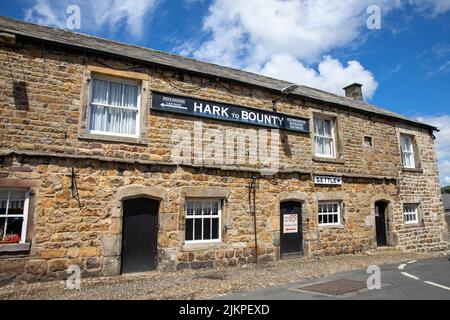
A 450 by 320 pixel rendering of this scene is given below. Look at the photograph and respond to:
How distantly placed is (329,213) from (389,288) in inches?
213

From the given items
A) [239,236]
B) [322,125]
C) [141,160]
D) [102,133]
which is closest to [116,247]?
[141,160]

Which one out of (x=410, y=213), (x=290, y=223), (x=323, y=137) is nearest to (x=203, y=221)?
(x=290, y=223)

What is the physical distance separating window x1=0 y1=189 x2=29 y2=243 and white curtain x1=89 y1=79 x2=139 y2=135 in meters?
2.31

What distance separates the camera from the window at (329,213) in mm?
11527

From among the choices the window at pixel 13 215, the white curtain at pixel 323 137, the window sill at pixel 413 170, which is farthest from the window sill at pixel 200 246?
the window sill at pixel 413 170

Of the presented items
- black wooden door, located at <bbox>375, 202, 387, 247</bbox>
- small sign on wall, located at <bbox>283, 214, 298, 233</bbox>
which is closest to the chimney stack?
black wooden door, located at <bbox>375, 202, 387, 247</bbox>

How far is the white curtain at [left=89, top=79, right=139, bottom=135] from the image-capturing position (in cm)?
842

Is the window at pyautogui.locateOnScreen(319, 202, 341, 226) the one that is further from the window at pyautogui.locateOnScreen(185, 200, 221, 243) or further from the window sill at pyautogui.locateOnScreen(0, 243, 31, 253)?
the window sill at pyautogui.locateOnScreen(0, 243, 31, 253)

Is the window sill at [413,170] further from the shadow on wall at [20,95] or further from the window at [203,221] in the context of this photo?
the shadow on wall at [20,95]

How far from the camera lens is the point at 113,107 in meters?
8.61

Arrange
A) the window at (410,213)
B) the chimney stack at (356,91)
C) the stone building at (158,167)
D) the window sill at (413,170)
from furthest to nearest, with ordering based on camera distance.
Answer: the chimney stack at (356,91) → the window sill at (413,170) → the window at (410,213) → the stone building at (158,167)

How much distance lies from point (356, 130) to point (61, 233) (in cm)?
1112

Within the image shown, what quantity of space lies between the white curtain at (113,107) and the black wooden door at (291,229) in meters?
5.52
